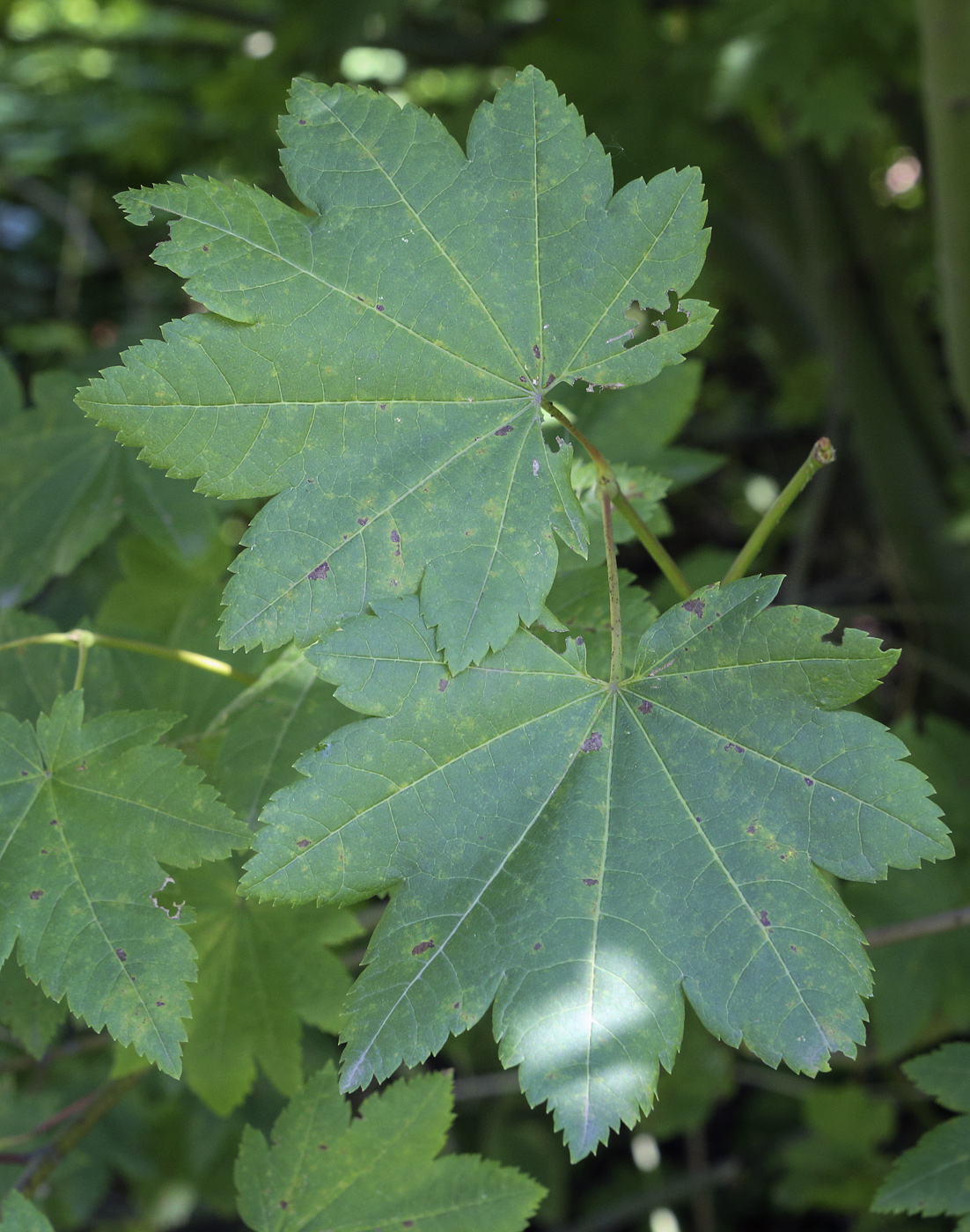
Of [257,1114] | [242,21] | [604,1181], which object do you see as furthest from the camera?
[242,21]

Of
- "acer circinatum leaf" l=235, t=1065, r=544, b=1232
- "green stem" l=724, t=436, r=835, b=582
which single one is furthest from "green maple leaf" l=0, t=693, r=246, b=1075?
"green stem" l=724, t=436, r=835, b=582

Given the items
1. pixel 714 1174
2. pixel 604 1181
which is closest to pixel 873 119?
pixel 714 1174

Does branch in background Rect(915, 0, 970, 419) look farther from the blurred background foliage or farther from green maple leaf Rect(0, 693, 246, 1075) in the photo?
green maple leaf Rect(0, 693, 246, 1075)

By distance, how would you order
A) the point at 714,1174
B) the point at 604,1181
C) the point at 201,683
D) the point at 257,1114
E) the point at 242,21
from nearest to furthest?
1. the point at 201,683
2. the point at 257,1114
3. the point at 714,1174
4. the point at 604,1181
5. the point at 242,21

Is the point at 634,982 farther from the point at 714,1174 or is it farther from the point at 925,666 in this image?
the point at 925,666

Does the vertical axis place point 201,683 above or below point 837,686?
below

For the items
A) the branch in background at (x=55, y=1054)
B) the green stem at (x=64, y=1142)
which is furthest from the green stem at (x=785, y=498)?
the branch in background at (x=55, y=1054)
